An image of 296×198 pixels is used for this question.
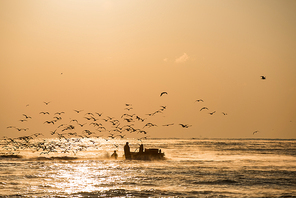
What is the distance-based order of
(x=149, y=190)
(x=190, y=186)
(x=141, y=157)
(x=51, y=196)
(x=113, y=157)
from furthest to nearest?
(x=113, y=157), (x=141, y=157), (x=190, y=186), (x=149, y=190), (x=51, y=196)

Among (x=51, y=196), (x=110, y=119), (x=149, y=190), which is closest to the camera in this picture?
(x=51, y=196)

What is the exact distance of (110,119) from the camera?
6191cm

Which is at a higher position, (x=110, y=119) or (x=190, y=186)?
(x=110, y=119)

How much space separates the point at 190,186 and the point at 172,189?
9.24 ft

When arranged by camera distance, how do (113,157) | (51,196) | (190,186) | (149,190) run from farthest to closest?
(113,157)
(190,186)
(149,190)
(51,196)

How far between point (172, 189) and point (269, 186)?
1053 centimetres

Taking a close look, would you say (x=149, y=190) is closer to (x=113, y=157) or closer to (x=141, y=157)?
(x=141, y=157)

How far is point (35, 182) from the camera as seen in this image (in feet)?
128

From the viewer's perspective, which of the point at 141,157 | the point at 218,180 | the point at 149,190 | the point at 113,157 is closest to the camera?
the point at 149,190

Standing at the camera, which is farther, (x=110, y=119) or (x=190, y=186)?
(x=110, y=119)

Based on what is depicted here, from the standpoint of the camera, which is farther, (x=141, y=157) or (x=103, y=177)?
(x=141, y=157)

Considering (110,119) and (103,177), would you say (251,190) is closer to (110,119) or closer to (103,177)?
(103,177)

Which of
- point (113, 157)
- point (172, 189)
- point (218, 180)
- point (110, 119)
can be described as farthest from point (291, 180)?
point (113, 157)

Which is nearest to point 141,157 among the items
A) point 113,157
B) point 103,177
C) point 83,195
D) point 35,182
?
point 113,157
